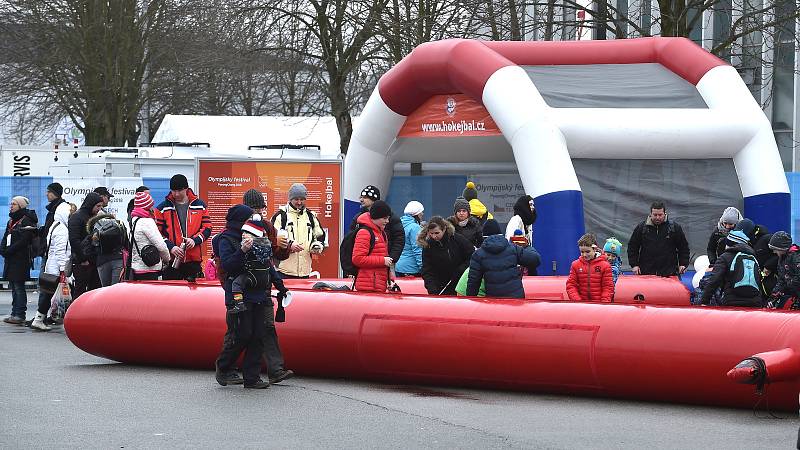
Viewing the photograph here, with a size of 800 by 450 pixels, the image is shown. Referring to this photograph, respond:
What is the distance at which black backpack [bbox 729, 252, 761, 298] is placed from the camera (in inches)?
522

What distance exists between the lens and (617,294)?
663 inches

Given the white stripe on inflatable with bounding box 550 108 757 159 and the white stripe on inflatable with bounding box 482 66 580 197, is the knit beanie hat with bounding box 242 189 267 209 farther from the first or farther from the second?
the white stripe on inflatable with bounding box 550 108 757 159

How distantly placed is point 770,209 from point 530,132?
3314 mm

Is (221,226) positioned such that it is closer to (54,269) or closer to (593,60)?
(54,269)

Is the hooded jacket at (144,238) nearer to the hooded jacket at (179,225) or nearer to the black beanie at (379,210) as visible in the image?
the hooded jacket at (179,225)

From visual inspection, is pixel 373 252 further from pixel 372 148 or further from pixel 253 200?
pixel 372 148

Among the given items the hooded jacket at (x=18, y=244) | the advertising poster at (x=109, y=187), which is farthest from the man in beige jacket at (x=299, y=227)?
the advertising poster at (x=109, y=187)

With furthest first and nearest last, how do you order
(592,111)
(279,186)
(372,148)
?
(279,186) < (372,148) < (592,111)

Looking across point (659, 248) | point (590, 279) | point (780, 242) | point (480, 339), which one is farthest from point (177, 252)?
point (780, 242)

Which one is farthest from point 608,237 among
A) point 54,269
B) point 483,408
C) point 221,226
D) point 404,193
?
point 483,408

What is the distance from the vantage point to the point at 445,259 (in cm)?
1398

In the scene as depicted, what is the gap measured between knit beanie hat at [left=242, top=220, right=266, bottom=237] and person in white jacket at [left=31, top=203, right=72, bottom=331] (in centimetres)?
643

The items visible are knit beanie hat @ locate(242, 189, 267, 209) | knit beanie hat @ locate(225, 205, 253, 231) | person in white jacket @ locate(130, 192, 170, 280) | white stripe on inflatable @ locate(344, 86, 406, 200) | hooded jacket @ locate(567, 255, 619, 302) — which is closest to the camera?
knit beanie hat @ locate(225, 205, 253, 231)

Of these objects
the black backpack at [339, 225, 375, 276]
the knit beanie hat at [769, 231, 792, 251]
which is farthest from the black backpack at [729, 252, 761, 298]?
the black backpack at [339, 225, 375, 276]
